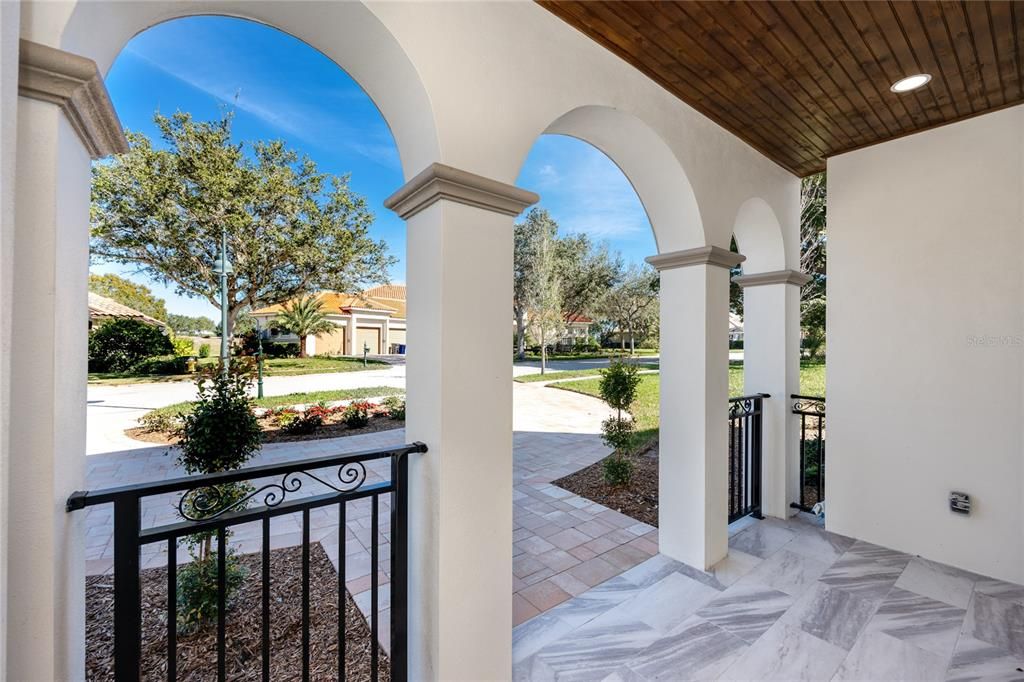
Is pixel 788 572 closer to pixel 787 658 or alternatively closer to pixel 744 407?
pixel 787 658

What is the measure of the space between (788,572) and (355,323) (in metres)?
8.66

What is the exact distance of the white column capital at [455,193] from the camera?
1550 millimetres

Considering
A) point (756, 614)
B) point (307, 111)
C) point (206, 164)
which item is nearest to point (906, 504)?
point (756, 614)

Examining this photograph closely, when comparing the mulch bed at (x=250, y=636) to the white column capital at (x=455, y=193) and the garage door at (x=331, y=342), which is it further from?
the garage door at (x=331, y=342)

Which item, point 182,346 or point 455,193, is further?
point 182,346

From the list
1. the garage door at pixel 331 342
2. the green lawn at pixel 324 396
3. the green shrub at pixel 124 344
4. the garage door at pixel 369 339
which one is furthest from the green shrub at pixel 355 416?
the green shrub at pixel 124 344

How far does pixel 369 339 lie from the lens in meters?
9.90

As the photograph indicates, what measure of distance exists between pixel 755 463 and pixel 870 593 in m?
1.19

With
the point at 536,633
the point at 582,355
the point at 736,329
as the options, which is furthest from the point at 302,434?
the point at 582,355

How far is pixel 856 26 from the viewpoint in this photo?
1935 millimetres

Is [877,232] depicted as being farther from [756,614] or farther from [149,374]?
[149,374]

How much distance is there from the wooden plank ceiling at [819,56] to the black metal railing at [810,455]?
84.4 inches

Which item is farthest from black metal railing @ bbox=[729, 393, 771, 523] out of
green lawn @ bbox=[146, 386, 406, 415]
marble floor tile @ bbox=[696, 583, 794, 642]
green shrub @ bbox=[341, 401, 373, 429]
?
green lawn @ bbox=[146, 386, 406, 415]

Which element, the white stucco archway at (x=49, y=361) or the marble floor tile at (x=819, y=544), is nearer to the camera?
the white stucco archway at (x=49, y=361)
